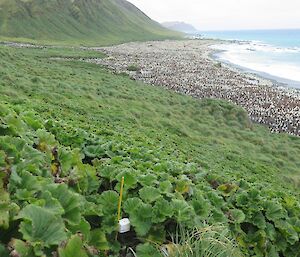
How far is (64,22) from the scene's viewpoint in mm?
124938

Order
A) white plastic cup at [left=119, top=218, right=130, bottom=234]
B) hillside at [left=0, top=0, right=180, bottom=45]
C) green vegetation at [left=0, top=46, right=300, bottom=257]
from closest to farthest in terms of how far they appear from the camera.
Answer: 1. green vegetation at [left=0, top=46, right=300, bottom=257]
2. white plastic cup at [left=119, top=218, right=130, bottom=234]
3. hillside at [left=0, top=0, right=180, bottom=45]

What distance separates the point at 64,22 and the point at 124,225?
5000 inches

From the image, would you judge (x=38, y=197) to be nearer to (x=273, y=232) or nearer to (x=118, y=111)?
(x=273, y=232)

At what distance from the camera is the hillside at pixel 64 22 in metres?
104

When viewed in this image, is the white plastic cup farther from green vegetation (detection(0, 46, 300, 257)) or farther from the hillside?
the hillside

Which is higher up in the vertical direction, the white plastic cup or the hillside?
the hillside

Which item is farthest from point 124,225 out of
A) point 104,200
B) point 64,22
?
point 64,22

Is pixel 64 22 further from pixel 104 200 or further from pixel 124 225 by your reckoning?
pixel 124 225

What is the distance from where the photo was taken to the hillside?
10447 cm

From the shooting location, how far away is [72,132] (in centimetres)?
945

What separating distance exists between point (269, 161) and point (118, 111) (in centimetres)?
827

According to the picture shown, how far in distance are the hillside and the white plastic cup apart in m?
94.7

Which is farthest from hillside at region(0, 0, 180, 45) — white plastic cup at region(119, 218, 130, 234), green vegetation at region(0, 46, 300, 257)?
white plastic cup at region(119, 218, 130, 234)

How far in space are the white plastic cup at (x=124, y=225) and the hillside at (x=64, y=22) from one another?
94692 mm
